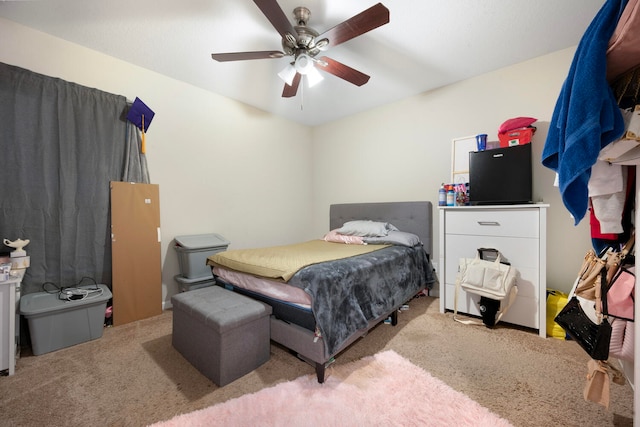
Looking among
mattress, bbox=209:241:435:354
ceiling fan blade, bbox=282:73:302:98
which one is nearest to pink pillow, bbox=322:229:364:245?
mattress, bbox=209:241:435:354

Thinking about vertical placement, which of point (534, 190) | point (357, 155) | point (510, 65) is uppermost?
point (510, 65)

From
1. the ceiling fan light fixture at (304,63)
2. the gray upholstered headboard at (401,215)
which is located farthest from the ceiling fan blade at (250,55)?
the gray upholstered headboard at (401,215)

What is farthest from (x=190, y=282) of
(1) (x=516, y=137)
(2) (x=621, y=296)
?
(1) (x=516, y=137)

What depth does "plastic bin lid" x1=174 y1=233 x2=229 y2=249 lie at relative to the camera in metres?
2.64

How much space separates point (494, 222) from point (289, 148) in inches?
116

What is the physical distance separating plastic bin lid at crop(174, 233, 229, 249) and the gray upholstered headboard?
5.72 feet

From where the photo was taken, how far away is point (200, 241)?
2.78 m

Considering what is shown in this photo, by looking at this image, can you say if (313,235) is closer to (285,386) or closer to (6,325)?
(285,386)

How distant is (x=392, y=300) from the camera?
212cm

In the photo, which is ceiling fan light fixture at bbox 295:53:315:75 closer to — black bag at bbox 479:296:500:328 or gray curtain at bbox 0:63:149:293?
gray curtain at bbox 0:63:149:293

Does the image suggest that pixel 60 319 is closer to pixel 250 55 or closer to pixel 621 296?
pixel 250 55

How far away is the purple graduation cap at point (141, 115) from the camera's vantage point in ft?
7.95

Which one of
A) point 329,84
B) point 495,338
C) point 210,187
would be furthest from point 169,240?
point 495,338

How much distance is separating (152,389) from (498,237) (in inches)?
110
